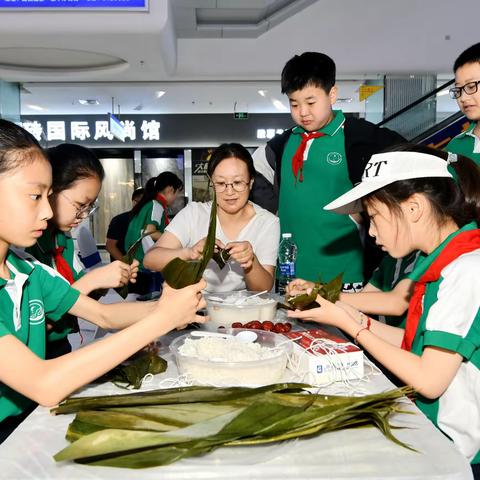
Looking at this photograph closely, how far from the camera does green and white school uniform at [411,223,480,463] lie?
1144 millimetres

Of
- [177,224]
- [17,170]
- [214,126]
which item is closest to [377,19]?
[214,126]

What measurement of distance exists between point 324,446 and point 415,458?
0.50 feet

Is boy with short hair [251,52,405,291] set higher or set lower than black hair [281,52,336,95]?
lower

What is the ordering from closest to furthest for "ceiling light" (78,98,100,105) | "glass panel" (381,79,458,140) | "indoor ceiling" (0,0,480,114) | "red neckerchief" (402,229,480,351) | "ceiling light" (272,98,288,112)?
"red neckerchief" (402,229,480,351), "indoor ceiling" (0,0,480,114), "glass panel" (381,79,458,140), "ceiling light" (78,98,100,105), "ceiling light" (272,98,288,112)

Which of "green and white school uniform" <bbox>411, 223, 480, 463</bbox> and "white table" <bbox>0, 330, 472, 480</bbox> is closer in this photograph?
"white table" <bbox>0, 330, 472, 480</bbox>

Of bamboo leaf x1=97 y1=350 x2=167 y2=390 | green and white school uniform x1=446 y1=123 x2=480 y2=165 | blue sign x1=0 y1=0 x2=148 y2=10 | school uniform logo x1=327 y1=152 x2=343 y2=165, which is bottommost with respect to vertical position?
bamboo leaf x1=97 y1=350 x2=167 y2=390

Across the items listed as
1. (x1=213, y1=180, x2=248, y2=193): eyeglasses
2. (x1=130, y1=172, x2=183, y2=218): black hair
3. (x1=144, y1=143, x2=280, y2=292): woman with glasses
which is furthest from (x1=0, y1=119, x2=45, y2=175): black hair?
(x1=130, y1=172, x2=183, y2=218): black hair

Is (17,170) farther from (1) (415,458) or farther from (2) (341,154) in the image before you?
(2) (341,154)

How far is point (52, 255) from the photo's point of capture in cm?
191

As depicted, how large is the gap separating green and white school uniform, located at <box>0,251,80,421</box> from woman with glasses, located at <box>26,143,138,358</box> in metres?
0.22

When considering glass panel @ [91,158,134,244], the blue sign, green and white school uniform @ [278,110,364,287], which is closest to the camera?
green and white school uniform @ [278,110,364,287]

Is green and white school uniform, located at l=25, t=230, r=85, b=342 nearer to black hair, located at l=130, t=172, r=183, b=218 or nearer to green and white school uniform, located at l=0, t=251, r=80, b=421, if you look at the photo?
green and white school uniform, located at l=0, t=251, r=80, b=421

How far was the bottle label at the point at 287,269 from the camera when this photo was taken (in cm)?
246

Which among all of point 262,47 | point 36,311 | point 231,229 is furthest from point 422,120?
point 36,311
